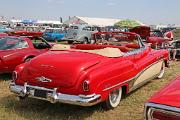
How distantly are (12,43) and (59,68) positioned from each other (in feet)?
12.6

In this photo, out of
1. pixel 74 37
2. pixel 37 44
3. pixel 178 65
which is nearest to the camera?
pixel 37 44

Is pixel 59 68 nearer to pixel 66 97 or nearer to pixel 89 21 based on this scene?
pixel 66 97

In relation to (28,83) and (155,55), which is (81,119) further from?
(155,55)

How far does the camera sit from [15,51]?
27.3 ft

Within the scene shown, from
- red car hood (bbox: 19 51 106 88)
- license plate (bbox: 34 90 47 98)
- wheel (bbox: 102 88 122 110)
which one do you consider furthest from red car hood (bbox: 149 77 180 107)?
license plate (bbox: 34 90 47 98)

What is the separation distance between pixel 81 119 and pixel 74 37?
20979 millimetres

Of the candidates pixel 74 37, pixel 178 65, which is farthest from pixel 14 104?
pixel 74 37

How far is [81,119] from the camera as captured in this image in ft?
17.2

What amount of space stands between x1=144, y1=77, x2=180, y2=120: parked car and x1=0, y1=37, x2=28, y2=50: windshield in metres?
5.89

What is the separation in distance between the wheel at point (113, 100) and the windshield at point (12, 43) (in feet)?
12.4

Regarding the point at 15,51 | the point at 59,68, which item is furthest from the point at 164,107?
the point at 15,51

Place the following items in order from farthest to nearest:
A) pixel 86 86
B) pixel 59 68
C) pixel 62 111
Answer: pixel 62 111 < pixel 59 68 < pixel 86 86

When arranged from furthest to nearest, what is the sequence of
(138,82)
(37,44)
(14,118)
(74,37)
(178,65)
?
(74,37) → (178,65) → (37,44) → (138,82) → (14,118)

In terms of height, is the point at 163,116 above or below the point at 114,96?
above
